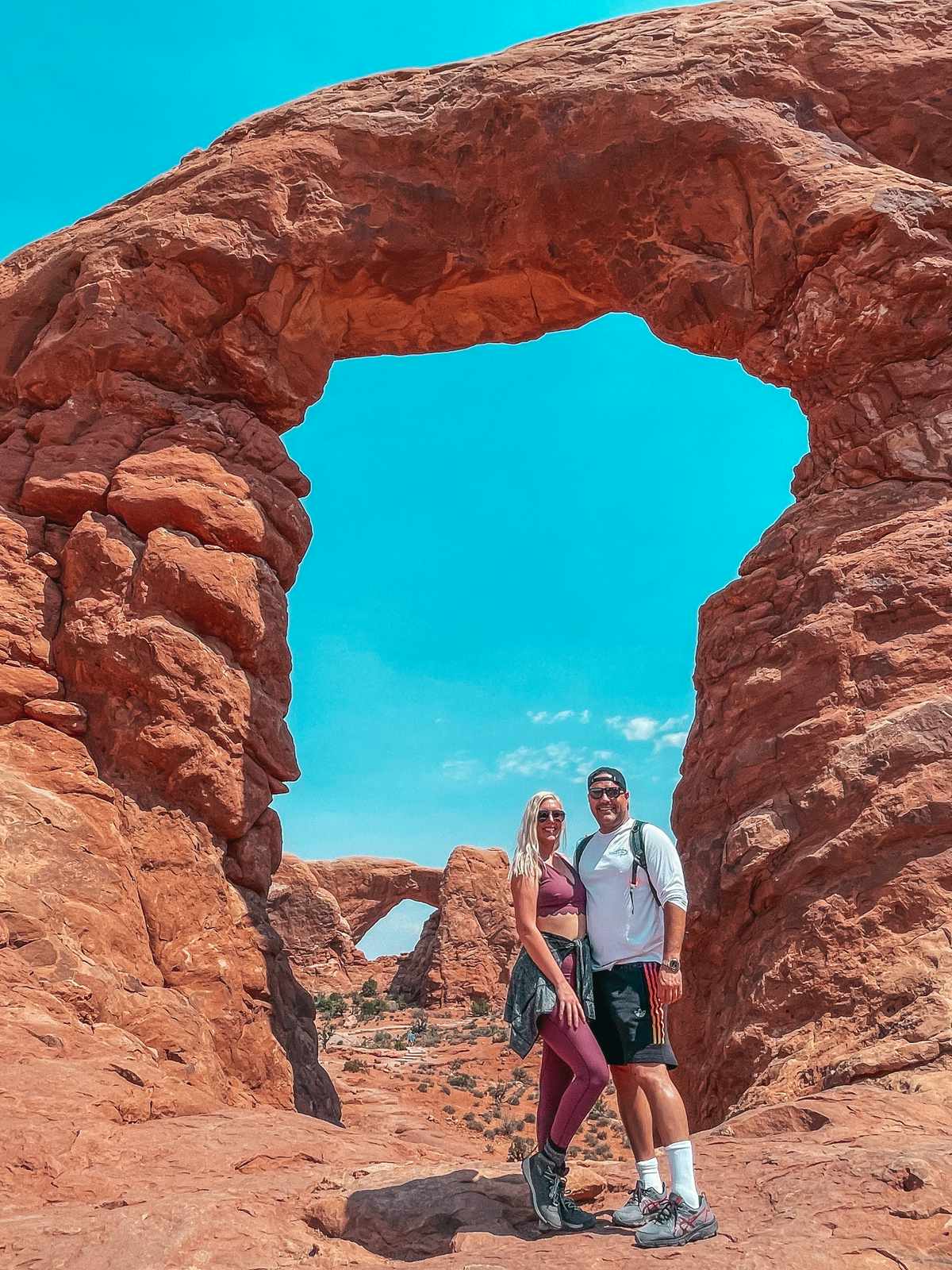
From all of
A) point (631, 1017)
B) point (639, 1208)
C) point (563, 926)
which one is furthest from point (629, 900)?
point (639, 1208)

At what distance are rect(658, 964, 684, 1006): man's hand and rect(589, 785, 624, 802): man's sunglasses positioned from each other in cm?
69


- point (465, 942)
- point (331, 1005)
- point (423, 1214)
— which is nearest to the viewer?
point (423, 1214)

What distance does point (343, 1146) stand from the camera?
5.02 m

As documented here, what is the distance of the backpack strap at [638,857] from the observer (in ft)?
12.9

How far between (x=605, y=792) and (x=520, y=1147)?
231 inches

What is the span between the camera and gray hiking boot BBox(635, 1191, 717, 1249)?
11.5 feet

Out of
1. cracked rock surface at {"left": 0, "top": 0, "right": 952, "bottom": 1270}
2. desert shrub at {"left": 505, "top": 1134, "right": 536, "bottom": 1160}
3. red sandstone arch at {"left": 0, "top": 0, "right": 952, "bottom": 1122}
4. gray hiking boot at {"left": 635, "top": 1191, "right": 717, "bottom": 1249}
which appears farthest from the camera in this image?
desert shrub at {"left": 505, "top": 1134, "right": 536, "bottom": 1160}

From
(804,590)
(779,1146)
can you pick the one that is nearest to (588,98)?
(804,590)

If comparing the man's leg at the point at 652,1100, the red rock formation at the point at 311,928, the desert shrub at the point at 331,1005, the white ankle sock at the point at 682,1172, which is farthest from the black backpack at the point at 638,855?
the red rock formation at the point at 311,928

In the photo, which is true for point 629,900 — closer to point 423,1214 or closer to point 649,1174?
point 649,1174

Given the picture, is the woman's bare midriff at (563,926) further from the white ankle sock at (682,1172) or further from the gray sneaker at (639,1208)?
the gray sneaker at (639,1208)

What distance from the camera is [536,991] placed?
152 inches

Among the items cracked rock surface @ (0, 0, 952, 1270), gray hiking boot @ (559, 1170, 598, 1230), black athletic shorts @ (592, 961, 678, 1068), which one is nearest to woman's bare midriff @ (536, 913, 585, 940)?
black athletic shorts @ (592, 961, 678, 1068)

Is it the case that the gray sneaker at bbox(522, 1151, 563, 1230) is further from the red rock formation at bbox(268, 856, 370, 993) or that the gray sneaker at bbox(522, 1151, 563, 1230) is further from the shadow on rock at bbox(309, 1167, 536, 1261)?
the red rock formation at bbox(268, 856, 370, 993)
